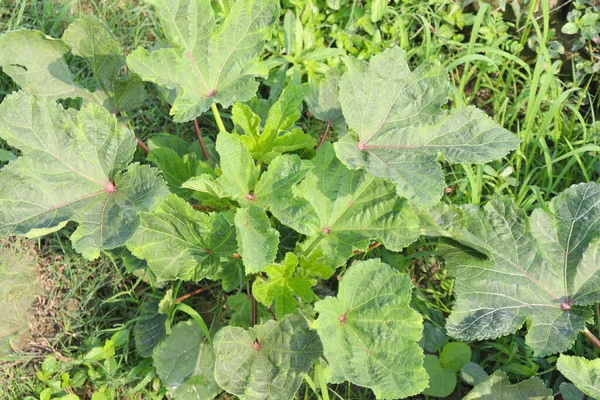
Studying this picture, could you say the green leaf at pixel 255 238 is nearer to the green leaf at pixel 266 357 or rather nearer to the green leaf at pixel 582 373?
the green leaf at pixel 266 357

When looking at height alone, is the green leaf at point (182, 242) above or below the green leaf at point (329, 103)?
below

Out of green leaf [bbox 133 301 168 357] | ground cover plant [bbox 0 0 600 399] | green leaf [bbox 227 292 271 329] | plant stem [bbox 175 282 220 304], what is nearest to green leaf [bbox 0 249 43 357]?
ground cover plant [bbox 0 0 600 399]

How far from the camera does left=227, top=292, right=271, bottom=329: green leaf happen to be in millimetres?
2916

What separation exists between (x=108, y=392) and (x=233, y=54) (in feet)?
5.64

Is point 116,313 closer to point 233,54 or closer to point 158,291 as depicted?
point 158,291

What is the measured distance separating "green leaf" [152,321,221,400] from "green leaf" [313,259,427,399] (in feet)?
2.51

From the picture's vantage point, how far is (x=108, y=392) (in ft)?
10.2

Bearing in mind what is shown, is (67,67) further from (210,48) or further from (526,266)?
(526,266)

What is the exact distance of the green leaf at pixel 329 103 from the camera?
307cm

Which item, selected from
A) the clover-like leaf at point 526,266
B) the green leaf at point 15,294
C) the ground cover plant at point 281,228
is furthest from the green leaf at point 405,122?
the green leaf at point 15,294

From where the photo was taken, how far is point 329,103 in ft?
10.2

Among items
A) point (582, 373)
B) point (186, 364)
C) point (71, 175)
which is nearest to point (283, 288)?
point (186, 364)

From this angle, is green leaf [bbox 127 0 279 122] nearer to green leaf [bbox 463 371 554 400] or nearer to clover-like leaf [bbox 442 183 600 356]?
clover-like leaf [bbox 442 183 600 356]

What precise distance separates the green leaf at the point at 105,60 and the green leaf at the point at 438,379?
1.85m
